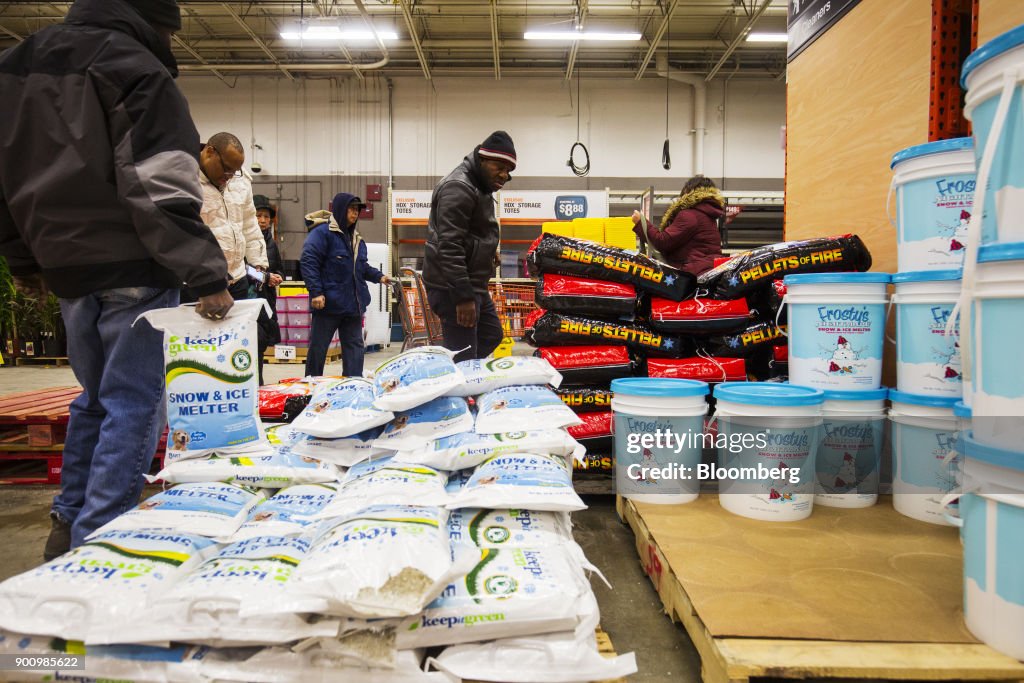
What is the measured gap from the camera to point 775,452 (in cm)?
180

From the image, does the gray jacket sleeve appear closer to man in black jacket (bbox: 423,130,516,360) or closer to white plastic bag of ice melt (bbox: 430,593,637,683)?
white plastic bag of ice melt (bbox: 430,593,637,683)

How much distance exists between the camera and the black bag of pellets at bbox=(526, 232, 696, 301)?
2648mm

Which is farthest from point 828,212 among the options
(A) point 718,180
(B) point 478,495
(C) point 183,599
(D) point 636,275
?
(A) point 718,180

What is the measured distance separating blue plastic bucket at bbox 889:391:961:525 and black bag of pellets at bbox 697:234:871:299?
68 cm

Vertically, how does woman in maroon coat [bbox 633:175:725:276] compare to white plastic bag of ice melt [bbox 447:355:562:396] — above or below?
above

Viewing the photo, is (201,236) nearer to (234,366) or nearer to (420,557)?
(234,366)

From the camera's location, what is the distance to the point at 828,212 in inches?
108

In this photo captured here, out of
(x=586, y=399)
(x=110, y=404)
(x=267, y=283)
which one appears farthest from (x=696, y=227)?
(x=267, y=283)

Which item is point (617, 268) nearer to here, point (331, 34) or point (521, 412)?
point (521, 412)

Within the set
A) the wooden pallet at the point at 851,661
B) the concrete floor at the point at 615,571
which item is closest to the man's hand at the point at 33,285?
the concrete floor at the point at 615,571

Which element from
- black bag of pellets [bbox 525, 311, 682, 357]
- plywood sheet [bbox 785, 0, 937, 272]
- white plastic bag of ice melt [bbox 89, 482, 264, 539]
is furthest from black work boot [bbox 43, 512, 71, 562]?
plywood sheet [bbox 785, 0, 937, 272]

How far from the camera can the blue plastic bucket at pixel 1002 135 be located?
1.02 metres

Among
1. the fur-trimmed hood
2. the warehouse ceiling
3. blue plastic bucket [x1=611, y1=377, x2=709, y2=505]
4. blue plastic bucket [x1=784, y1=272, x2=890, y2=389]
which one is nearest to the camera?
blue plastic bucket [x1=784, y1=272, x2=890, y2=389]

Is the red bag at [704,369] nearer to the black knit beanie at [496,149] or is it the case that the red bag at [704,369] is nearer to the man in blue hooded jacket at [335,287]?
the black knit beanie at [496,149]
